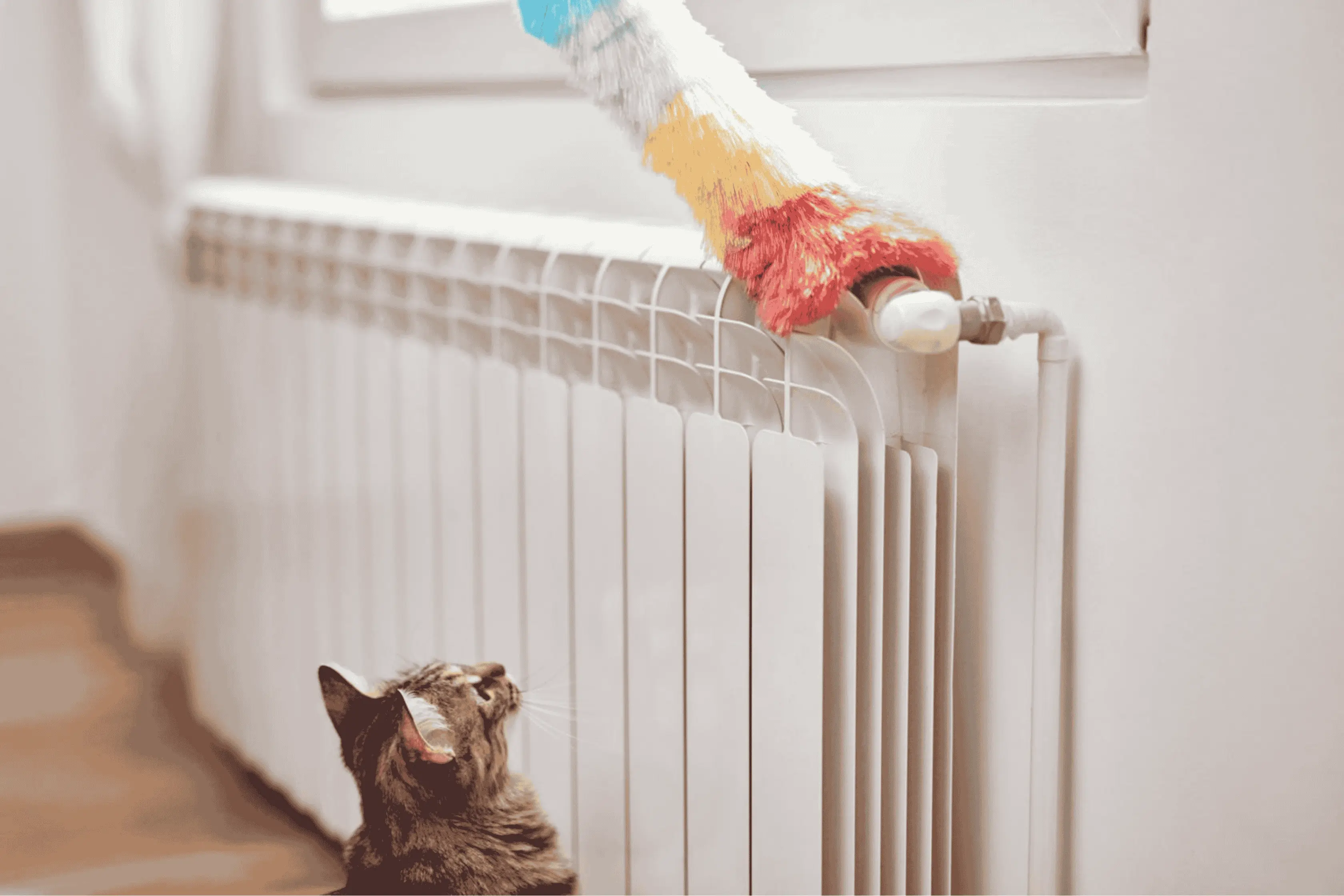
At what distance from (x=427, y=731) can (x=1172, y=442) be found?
468 mm

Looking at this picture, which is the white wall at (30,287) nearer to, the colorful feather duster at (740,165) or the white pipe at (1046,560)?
the colorful feather duster at (740,165)

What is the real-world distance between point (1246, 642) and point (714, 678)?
30 cm

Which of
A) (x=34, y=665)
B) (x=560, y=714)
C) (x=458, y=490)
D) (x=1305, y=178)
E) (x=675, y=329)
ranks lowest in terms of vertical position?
(x=34, y=665)

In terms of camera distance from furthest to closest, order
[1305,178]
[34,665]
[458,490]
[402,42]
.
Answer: [34,665] → [402,42] → [458,490] → [1305,178]

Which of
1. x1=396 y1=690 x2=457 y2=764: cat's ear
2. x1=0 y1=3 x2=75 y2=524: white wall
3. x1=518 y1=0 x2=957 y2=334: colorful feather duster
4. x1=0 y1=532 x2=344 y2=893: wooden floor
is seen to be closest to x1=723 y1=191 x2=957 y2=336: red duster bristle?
x1=518 y1=0 x2=957 y2=334: colorful feather duster

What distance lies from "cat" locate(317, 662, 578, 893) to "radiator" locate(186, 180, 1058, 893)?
67mm

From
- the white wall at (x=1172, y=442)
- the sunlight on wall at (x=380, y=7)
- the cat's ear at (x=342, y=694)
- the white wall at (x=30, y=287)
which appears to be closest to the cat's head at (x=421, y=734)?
the cat's ear at (x=342, y=694)

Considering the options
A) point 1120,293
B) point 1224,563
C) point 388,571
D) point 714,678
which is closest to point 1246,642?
point 1224,563

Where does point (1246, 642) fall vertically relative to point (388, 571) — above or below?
above

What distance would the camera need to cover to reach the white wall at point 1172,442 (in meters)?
0.59

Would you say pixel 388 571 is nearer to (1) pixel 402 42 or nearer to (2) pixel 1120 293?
(1) pixel 402 42

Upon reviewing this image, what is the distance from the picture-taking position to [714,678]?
765 mm

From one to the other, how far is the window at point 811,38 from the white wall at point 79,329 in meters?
0.59

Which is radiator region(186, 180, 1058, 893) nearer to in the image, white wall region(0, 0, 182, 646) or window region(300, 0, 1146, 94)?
window region(300, 0, 1146, 94)
